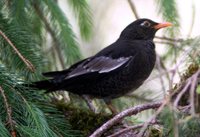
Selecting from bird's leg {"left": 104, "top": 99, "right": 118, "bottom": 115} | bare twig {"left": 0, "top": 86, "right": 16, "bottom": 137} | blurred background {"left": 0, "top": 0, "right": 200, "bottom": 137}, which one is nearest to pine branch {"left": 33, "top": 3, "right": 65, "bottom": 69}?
blurred background {"left": 0, "top": 0, "right": 200, "bottom": 137}

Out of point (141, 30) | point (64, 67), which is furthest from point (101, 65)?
point (141, 30)

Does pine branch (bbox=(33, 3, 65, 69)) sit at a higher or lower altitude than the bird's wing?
higher

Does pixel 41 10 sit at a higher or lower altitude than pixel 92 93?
higher

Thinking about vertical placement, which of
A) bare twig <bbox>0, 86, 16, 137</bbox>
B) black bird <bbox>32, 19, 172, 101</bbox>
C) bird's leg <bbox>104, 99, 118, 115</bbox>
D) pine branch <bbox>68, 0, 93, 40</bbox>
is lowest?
bird's leg <bbox>104, 99, 118, 115</bbox>

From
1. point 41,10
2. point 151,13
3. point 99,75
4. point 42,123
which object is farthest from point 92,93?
point 151,13

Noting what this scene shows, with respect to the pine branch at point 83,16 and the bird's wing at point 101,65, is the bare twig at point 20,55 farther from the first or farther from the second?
the bird's wing at point 101,65

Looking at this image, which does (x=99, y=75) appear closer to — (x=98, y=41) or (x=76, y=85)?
(x=76, y=85)

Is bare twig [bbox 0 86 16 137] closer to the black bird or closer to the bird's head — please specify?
the black bird

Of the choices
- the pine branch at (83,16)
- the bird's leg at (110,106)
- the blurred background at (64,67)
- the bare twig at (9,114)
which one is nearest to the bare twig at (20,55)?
the blurred background at (64,67)
